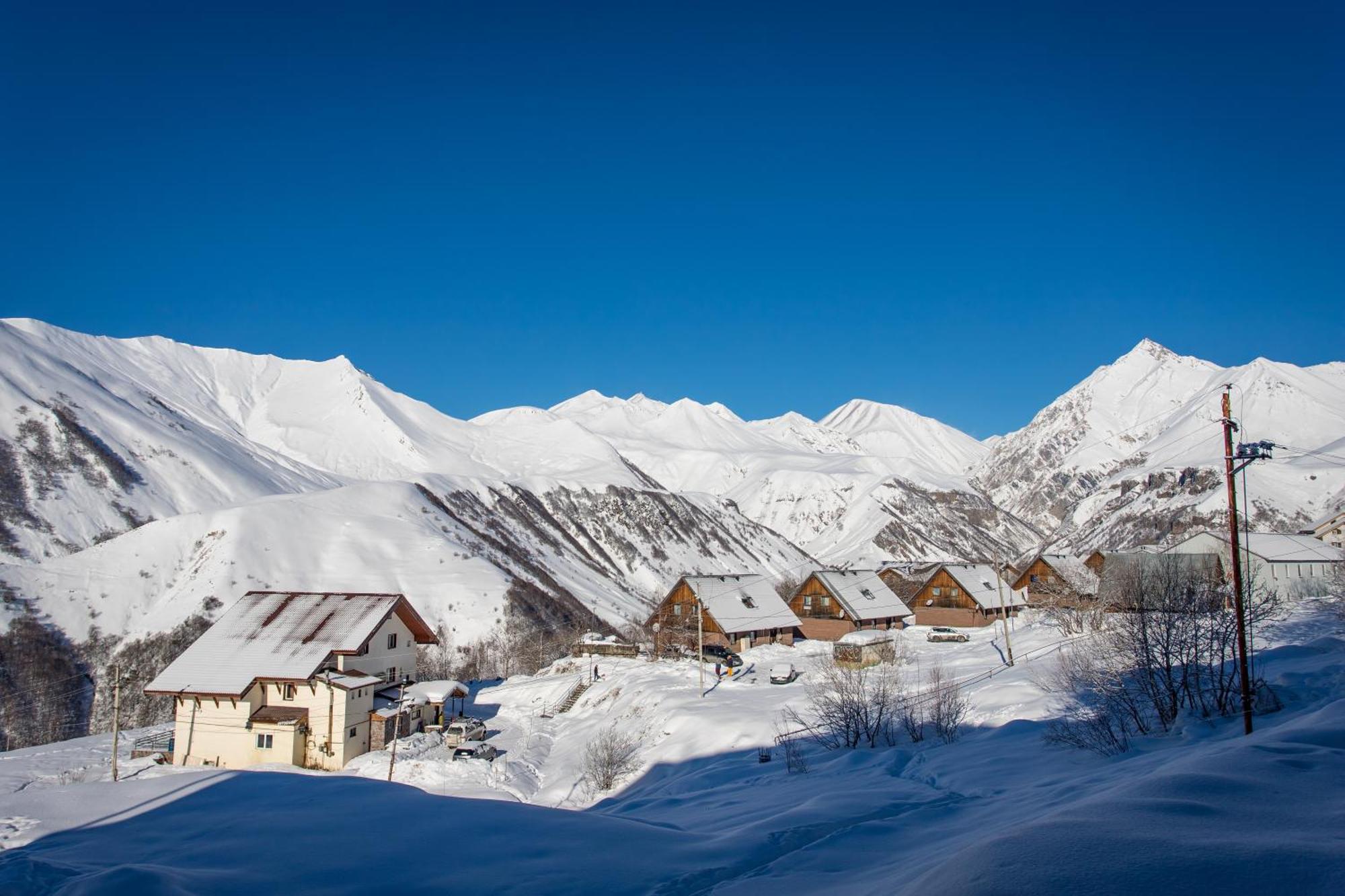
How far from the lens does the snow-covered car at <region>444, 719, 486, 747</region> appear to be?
40.9 metres

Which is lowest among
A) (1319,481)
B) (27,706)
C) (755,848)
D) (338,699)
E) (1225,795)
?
(27,706)

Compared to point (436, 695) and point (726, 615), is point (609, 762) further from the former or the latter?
point (726, 615)

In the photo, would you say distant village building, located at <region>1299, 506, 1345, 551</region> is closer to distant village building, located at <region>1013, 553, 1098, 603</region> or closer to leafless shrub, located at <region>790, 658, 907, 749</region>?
distant village building, located at <region>1013, 553, 1098, 603</region>

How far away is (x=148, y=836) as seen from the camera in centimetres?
1364

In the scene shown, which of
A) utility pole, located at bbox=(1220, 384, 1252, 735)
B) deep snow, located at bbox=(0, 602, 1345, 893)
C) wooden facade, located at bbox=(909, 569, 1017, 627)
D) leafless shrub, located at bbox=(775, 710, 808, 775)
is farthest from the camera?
wooden facade, located at bbox=(909, 569, 1017, 627)

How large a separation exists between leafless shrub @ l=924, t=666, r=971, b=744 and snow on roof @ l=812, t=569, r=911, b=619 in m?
42.5

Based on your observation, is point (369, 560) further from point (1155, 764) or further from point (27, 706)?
point (1155, 764)

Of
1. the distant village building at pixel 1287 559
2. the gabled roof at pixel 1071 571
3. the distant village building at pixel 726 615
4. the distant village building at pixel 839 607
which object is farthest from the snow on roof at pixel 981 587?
the distant village building at pixel 726 615

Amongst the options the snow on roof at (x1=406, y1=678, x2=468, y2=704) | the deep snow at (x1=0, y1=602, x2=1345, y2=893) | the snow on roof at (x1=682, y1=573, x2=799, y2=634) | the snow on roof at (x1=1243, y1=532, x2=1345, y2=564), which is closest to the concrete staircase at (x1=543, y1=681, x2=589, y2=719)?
the snow on roof at (x1=406, y1=678, x2=468, y2=704)

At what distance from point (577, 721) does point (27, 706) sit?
4621 cm

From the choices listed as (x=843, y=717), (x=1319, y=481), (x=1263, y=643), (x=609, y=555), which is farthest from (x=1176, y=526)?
(x=843, y=717)

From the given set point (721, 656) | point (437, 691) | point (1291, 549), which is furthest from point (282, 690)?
→ point (1291, 549)

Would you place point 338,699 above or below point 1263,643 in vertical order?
below

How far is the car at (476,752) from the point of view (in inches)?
1452
